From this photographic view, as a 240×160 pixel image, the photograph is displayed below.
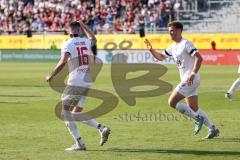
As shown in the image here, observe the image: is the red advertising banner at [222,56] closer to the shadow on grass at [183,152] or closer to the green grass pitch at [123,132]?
the green grass pitch at [123,132]

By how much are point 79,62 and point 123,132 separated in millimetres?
3021

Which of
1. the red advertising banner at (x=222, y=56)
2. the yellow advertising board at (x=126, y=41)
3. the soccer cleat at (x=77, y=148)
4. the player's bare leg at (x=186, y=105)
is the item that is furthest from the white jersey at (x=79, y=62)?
the yellow advertising board at (x=126, y=41)

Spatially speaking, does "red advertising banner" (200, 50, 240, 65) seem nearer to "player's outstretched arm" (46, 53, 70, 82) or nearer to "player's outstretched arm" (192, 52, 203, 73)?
"player's outstretched arm" (192, 52, 203, 73)

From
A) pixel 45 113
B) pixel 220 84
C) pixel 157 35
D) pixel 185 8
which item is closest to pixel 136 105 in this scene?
pixel 45 113

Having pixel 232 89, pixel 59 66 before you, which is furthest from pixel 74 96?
pixel 232 89

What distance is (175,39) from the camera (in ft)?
43.7

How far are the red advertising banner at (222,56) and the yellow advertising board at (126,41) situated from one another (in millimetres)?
1136

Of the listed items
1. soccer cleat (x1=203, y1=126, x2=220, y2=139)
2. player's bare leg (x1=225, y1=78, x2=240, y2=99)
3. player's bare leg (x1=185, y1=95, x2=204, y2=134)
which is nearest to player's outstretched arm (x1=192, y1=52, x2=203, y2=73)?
player's bare leg (x1=185, y1=95, x2=204, y2=134)

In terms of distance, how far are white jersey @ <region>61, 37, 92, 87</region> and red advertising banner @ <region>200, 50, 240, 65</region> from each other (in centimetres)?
3124

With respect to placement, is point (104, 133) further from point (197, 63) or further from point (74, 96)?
point (197, 63)

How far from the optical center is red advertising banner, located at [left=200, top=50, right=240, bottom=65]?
4291 centimetres

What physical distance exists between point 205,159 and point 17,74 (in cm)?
2626

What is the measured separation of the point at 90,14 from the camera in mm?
54625

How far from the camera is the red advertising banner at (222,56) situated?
42906mm
